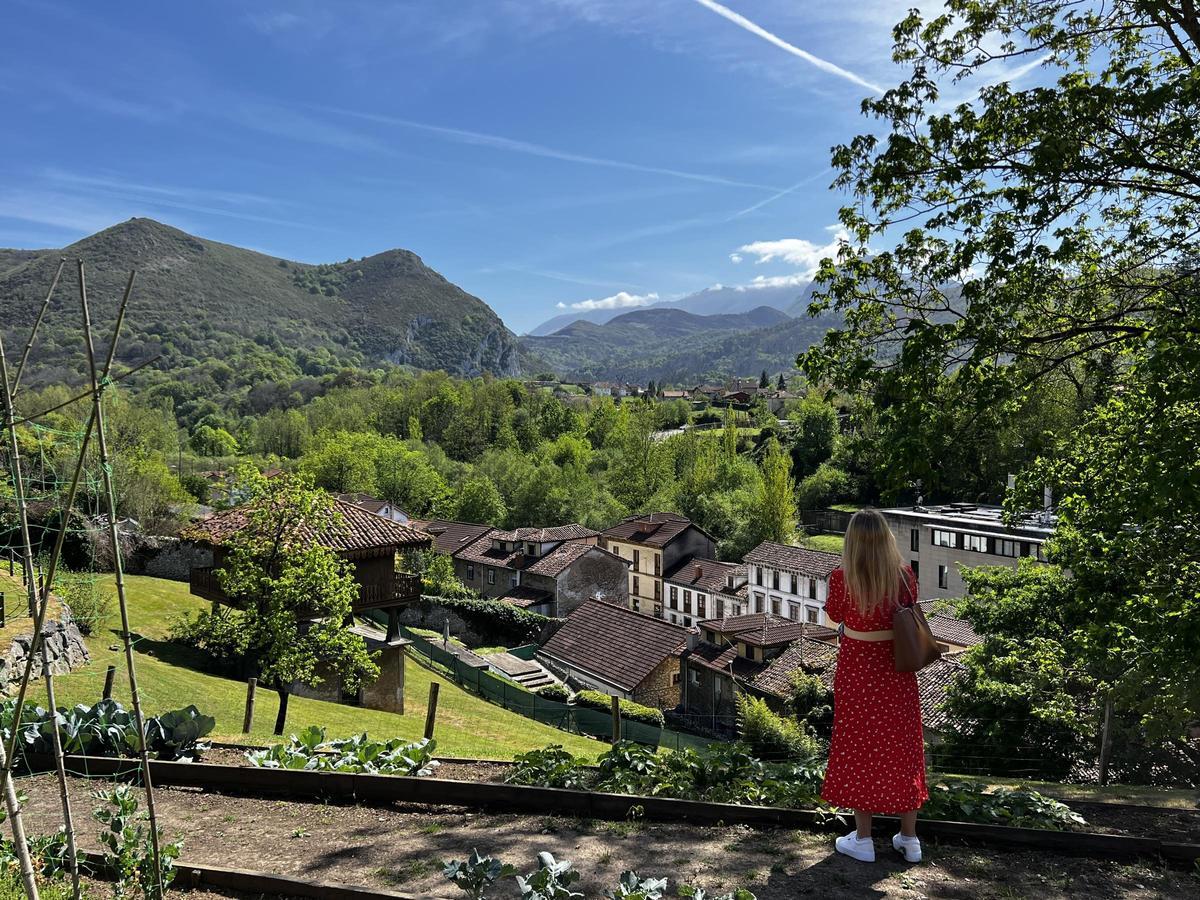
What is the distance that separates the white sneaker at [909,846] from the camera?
468 cm

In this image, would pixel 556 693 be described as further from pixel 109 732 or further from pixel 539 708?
pixel 109 732

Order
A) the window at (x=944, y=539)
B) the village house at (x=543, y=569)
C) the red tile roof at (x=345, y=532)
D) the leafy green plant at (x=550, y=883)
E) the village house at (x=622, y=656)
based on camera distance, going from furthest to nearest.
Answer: the village house at (x=543, y=569) < the window at (x=944, y=539) < the village house at (x=622, y=656) < the red tile roof at (x=345, y=532) < the leafy green plant at (x=550, y=883)

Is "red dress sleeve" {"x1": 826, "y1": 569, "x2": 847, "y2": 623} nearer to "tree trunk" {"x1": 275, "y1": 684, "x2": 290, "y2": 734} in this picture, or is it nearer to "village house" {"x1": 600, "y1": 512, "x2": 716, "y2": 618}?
"tree trunk" {"x1": 275, "y1": 684, "x2": 290, "y2": 734}

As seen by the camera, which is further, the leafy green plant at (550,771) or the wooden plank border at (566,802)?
the leafy green plant at (550,771)

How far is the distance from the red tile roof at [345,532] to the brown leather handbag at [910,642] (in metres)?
15.9

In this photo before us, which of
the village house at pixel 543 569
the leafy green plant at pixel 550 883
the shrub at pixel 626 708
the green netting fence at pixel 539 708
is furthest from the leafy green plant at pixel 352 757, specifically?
the village house at pixel 543 569

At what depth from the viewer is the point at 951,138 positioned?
8.55 metres

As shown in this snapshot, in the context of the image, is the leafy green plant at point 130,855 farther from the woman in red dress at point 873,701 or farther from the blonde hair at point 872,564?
the blonde hair at point 872,564

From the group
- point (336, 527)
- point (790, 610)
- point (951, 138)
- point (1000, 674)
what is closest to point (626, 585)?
point (790, 610)

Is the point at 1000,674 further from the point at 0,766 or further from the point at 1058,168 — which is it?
the point at 0,766

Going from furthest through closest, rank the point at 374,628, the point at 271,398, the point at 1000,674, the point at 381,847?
the point at 271,398 → the point at 374,628 → the point at 1000,674 → the point at 381,847

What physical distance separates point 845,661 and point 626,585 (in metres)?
49.4

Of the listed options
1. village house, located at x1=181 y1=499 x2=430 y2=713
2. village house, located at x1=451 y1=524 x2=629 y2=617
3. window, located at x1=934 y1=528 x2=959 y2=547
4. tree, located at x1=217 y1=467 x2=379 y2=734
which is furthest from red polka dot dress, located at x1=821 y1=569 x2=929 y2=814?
village house, located at x1=451 y1=524 x2=629 y2=617

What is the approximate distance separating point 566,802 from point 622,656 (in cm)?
3019
